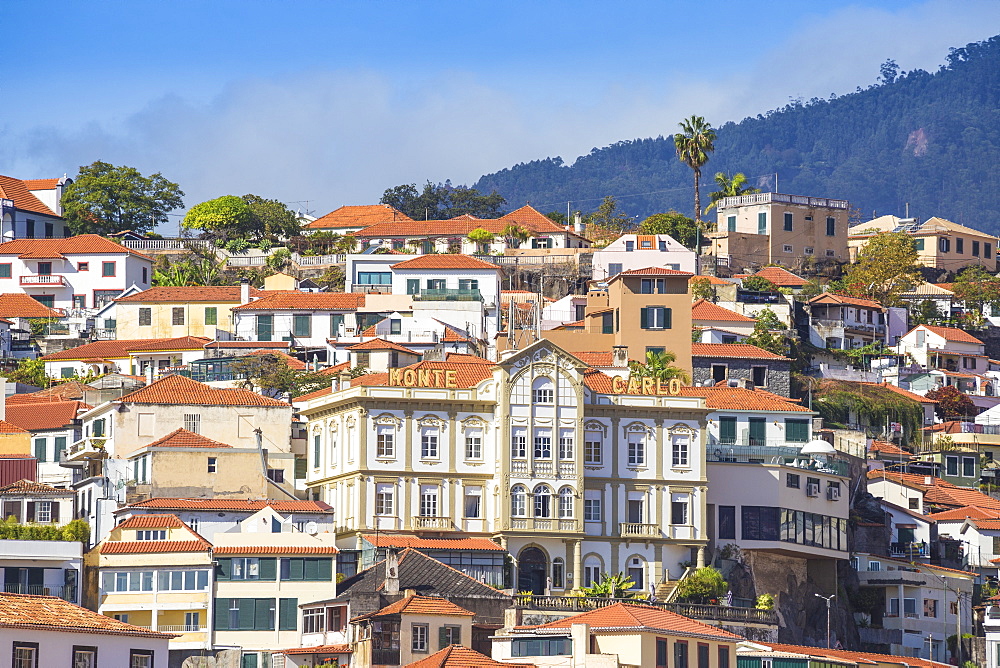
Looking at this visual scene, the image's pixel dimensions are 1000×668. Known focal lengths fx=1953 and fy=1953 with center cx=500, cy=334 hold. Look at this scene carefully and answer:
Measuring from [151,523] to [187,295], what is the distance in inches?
1822

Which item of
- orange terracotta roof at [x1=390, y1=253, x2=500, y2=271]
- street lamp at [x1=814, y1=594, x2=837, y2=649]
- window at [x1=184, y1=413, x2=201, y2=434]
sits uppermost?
orange terracotta roof at [x1=390, y1=253, x2=500, y2=271]

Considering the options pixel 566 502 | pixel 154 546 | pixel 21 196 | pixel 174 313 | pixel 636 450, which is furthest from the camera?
pixel 21 196

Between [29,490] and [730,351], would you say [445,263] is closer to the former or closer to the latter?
[730,351]

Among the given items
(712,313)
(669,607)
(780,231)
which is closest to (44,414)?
(669,607)

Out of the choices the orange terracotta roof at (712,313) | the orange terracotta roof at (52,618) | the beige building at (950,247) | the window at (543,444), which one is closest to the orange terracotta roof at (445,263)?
the orange terracotta roof at (712,313)

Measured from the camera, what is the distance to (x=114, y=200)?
154500 millimetres

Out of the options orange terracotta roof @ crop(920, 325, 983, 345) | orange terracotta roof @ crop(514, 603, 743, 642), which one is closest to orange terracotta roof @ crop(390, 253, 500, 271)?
orange terracotta roof @ crop(920, 325, 983, 345)

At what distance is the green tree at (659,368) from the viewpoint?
9738cm

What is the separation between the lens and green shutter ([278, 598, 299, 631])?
76.0 m

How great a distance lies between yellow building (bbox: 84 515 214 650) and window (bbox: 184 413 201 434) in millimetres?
13148

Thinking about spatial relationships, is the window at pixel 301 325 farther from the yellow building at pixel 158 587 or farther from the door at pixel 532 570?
the yellow building at pixel 158 587

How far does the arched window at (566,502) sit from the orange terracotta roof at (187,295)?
41.9 m

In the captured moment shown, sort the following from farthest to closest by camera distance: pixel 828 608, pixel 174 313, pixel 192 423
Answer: pixel 174 313
pixel 828 608
pixel 192 423

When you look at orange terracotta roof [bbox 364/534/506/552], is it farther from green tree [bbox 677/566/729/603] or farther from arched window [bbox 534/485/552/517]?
green tree [bbox 677/566/729/603]
